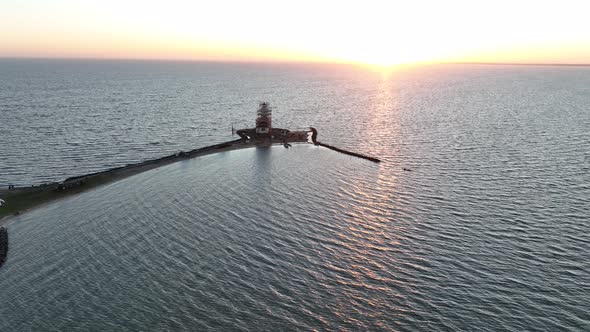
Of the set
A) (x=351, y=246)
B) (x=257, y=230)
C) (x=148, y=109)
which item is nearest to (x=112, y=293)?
(x=257, y=230)

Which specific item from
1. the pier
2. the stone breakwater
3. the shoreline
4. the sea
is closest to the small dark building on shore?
the pier

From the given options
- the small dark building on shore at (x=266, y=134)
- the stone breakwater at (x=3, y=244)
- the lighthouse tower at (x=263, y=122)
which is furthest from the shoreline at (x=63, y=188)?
the lighthouse tower at (x=263, y=122)

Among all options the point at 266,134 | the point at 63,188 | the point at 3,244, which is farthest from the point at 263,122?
the point at 3,244

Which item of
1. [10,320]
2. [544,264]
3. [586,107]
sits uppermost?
[586,107]

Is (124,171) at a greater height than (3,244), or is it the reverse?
(124,171)

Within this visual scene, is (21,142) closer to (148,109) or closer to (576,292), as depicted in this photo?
(148,109)

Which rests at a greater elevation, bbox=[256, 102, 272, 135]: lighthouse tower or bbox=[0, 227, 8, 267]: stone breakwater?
bbox=[256, 102, 272, 135]: lighthouse tower

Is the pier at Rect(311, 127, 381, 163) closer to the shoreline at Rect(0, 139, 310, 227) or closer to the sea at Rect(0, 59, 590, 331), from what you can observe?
the sea at Rect(0, 59, 590, 331)

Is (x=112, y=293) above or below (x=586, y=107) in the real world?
below

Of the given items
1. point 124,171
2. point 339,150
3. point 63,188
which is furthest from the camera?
→ point 339,150

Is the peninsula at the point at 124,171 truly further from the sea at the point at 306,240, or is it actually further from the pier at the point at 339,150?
the sea at the point at 306,240

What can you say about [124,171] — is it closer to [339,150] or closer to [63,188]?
[63,188]
